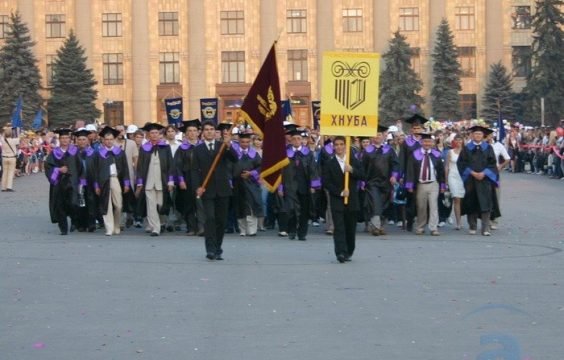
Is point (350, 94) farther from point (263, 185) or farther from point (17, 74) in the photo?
point (17, 74)

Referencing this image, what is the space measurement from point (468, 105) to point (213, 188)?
204ft

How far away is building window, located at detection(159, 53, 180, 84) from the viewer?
7712 cm

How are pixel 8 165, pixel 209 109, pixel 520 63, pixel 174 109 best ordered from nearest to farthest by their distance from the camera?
1. pixel 174 109
2. pixel 209 109
3. pixel 8 165
4. pixel 520 63

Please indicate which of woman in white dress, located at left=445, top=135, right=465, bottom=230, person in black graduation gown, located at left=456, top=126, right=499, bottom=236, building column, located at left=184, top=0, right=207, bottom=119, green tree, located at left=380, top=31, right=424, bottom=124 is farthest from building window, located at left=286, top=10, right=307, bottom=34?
person in black graduation gown, located at left=456, top=126, right=499, bottom=236

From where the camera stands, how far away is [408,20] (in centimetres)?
7762

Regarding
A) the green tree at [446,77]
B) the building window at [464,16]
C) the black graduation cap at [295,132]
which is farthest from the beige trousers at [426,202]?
the building window at [464,16]

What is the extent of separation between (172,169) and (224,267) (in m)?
6.25

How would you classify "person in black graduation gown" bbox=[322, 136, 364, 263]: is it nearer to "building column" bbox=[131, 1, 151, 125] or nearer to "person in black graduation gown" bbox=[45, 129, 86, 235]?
"person in black graduation gown" bbox=[45, 129, 86, 235]

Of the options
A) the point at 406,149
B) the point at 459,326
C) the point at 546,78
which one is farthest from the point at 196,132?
the point at 546,78

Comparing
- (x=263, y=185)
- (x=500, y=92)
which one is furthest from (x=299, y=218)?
(x=500, y=92)

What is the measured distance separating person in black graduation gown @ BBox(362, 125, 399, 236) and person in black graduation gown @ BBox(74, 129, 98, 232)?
4794mm

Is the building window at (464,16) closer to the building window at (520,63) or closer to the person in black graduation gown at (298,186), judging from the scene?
the building window at (520,63)

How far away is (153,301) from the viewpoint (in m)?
13.0

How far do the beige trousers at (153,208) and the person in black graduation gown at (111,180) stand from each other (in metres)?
0.52
